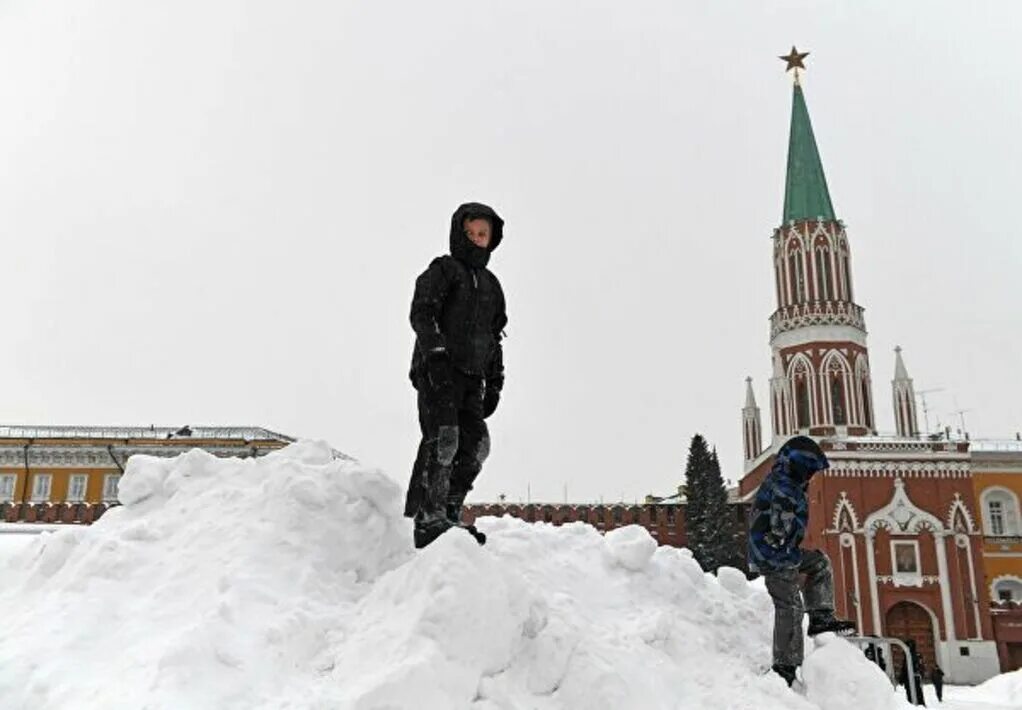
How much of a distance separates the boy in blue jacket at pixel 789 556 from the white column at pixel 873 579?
121 feet

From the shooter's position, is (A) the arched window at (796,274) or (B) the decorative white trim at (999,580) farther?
(A) the arched window at (796,274)

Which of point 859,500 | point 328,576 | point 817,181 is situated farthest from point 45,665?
point 817,181

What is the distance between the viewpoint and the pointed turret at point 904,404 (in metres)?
54.5

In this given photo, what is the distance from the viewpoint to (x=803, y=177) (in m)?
56.2

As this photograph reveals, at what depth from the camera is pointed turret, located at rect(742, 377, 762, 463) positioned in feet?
191

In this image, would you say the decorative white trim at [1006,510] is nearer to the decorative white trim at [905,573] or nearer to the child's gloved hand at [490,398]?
the decorative white trim at [905,573]

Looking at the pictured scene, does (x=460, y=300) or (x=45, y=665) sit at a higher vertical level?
(x=460, y=300)

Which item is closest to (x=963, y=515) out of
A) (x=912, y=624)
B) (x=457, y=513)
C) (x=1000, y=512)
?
(x=912, y=624)

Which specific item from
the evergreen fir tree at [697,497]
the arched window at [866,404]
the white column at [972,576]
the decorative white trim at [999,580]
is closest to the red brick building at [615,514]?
the evergreen fir tree at [697,497]

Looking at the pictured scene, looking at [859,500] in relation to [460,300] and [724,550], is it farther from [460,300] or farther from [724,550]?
[460,300]

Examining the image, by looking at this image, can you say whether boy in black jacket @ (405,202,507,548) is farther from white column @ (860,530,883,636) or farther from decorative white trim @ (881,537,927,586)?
decorative white trim @ (881,537,927,586)

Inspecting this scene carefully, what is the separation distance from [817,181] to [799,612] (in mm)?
52917

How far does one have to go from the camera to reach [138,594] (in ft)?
19.9

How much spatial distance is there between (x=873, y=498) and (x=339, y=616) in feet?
137
